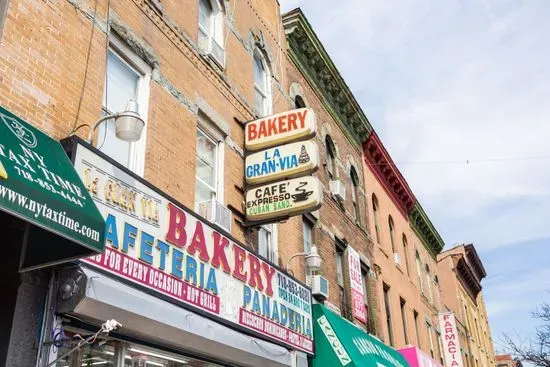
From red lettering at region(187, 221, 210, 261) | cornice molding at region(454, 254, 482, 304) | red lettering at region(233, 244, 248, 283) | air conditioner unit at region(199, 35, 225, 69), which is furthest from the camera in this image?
cornice molding at region(454, 254, 482, 304)

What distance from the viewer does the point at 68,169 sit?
18.5 feet

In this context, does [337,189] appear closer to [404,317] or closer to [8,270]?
[404,317]

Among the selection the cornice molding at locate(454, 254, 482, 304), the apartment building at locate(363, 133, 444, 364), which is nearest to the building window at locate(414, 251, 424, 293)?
the apartment building at locate(363, 133, 444, 364)

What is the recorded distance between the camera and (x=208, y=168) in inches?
405

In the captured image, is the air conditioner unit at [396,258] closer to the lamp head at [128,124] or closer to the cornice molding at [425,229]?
the cornice molding at [425,229]

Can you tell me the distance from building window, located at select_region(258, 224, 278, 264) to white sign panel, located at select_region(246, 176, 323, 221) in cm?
100

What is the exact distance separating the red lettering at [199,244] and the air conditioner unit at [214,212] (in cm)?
98

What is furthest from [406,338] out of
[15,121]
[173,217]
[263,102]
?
[15,121]

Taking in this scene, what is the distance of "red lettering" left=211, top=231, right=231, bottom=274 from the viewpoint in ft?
28.0

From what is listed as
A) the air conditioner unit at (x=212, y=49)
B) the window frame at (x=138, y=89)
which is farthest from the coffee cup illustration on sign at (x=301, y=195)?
the window frame at (x=138, y=89)

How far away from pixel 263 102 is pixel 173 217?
6220 millimetres

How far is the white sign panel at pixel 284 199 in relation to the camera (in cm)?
1048

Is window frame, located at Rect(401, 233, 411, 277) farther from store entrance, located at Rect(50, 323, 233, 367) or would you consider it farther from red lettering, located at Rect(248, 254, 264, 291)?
store entrance, located at Rect(50, 323, 233, 367)

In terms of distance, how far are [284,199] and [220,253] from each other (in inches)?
89.8
